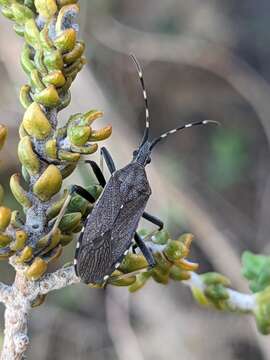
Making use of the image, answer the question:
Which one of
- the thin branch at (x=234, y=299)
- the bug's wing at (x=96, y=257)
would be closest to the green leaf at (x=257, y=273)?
the thin branch at (x=234, y=299)

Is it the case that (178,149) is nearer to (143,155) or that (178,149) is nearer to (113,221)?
(143,155)

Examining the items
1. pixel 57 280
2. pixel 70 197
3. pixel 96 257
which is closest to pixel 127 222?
pixel 96 257

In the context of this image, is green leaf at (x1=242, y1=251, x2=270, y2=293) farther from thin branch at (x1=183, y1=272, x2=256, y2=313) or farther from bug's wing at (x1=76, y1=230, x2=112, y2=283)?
bug's wing at (x1=76, y1=230, x2=112, y2=283)

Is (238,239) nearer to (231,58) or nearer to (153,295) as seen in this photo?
(153,295)

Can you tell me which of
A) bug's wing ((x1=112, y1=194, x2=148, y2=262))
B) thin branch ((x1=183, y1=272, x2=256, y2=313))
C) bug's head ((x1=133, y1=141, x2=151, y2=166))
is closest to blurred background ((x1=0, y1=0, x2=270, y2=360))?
bug's head ((x1=133, y1=141, x2=151, y2=166))

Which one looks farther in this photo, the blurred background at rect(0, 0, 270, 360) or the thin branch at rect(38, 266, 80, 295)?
the blurred background at rect(0, 0, 270, 360)

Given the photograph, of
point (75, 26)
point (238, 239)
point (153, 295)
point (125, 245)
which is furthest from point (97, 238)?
point (238, 239)

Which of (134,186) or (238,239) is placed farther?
(238,239)
